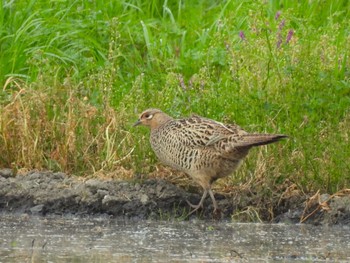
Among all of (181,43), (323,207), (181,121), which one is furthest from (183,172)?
(181,43)

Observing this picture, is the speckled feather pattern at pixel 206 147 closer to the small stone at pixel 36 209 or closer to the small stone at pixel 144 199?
the small stone at pixel 144 199

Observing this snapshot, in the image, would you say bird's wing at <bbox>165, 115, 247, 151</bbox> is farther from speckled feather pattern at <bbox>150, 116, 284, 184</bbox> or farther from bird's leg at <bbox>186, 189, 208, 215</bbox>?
bird's leg at <bbox>186, 189, 208, 215</bbox>

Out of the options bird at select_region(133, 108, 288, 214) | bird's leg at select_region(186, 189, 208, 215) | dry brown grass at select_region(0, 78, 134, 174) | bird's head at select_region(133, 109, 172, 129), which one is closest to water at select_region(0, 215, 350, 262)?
bird's leg at select_region(186, 189, 208, 215)

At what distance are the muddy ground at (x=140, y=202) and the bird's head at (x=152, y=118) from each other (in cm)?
61

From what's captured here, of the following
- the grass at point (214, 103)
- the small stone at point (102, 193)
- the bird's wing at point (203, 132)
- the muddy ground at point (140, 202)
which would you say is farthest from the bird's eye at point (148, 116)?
the small stone at point (102, 193)

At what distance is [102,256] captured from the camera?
6.97 metres

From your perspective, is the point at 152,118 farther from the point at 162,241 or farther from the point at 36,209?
the point at 162,241

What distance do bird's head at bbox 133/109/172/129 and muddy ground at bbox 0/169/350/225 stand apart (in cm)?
61

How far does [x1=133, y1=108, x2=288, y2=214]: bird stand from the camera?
8344 millimetres

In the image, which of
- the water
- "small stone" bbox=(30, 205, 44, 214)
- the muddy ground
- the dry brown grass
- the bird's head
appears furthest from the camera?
the bird's head

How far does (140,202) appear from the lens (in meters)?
8.42

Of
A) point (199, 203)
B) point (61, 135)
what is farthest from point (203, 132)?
point (61, 135)

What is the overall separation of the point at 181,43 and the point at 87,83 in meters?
1.82

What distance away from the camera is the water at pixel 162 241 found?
274 inches
